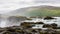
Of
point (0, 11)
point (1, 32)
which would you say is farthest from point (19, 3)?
point (1, 32)

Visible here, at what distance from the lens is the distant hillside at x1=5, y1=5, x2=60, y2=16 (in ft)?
9.79

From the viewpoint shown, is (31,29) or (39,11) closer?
(31,29)

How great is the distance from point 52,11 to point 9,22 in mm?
895

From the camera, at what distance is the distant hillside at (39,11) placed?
9.79 ft

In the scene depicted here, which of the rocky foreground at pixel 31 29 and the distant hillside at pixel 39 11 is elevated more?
the distant hillside at pixel 39 11

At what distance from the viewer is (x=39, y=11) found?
301cm

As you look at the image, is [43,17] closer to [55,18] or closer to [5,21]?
[55,18]

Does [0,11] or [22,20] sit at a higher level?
[0,11]

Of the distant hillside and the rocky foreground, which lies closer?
the rocky foreground

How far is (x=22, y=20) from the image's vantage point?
297 centimetres

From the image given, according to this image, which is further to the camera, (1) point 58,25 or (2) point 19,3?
(2) point 19,3

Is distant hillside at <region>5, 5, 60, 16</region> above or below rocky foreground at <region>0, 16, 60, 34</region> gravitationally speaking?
above

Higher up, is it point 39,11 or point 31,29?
point 39,11

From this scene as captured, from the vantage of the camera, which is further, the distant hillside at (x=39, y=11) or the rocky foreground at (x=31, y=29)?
the distant hillside at (x=39, y=11)
